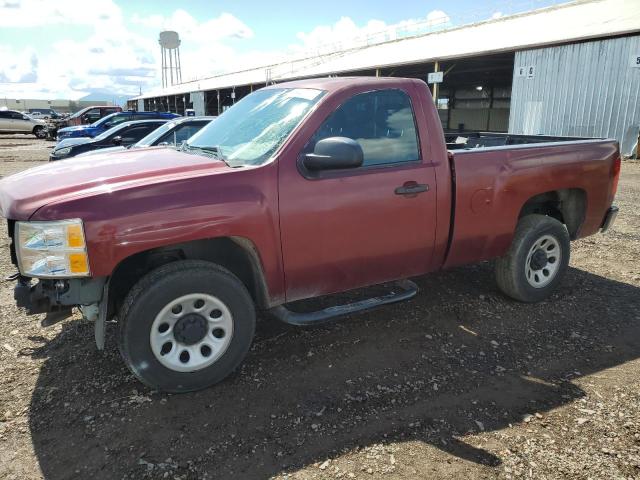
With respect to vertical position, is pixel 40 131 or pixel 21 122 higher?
pixel 21 122

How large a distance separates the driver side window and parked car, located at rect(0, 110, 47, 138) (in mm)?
34203

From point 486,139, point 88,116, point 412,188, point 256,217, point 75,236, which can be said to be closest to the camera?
point 75,236

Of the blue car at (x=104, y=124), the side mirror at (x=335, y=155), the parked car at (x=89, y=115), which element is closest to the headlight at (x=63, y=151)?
the blue car at (x=104, y=124)

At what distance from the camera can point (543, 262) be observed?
4609 mm

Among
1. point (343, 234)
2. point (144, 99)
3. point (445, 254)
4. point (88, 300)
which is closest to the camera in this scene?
point (88, 300)

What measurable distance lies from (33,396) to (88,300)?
0.91 metres

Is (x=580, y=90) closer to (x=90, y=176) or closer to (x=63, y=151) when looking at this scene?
(x=63, y=151)

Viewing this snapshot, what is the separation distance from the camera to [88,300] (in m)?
2.85

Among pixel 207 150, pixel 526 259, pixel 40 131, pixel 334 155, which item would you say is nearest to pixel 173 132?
pixel 207 150

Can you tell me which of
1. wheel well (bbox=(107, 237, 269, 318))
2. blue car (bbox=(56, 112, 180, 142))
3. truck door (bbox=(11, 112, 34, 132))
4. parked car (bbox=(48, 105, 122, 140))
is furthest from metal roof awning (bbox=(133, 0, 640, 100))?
truck door (bbox=(11, 112, 34, 132))

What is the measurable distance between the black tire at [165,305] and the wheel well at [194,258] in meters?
0.15

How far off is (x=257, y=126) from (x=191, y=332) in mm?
1605

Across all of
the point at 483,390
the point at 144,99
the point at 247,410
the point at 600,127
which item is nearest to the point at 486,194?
the point at 483,390

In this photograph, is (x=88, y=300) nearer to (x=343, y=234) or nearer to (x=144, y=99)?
(x=343, y=234)
